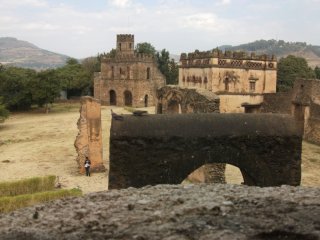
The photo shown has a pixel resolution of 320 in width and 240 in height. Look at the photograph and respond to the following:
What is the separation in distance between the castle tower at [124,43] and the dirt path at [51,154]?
17.3 m

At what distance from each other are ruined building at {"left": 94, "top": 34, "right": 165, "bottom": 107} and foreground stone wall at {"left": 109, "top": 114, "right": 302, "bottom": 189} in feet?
129

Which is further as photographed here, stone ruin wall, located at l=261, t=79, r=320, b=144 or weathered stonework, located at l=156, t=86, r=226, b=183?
stone ruin wall, located at l=261, t=79, r=320, b=144

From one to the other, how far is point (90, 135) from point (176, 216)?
1572 cm

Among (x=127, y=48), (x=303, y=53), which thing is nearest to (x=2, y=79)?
(x=127, y=48)

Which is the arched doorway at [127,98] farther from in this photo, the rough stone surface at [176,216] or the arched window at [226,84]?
the rough stone surface at [176,216]

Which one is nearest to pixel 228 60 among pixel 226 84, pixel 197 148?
pixel 226 84

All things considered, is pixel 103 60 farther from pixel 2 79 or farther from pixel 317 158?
pixel 317 158

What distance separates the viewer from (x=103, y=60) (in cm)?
5094

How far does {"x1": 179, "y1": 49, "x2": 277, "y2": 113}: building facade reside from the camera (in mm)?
28734

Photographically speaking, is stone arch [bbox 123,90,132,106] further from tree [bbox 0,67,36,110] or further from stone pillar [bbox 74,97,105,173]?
stone pillar [bbox 74,97,105,173]

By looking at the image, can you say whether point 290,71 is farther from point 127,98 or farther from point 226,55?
point 226,55

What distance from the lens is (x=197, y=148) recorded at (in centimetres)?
1045

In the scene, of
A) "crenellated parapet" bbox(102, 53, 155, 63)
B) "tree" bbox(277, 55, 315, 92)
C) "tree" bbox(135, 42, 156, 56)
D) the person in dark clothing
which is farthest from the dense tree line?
the person in dark clothing

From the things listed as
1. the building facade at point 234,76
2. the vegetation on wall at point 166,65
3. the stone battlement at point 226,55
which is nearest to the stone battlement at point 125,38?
the vegetation on wall at point 166,65
